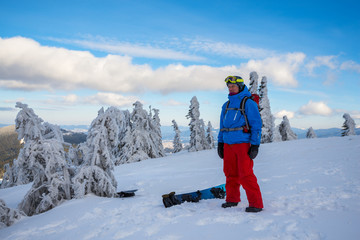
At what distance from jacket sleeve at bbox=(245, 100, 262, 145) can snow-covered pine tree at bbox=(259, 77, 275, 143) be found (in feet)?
104

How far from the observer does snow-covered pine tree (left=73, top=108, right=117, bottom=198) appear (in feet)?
23.3

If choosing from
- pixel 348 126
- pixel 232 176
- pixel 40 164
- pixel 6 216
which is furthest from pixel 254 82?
pixel 6 216

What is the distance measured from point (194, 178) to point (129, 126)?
21714 mm

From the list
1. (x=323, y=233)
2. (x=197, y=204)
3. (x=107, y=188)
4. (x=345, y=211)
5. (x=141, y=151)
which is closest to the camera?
(x=323, y=233)

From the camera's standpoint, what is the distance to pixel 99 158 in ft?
24.6

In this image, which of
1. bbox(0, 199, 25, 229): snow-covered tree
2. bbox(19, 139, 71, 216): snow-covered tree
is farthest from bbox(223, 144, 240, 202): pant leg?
bbox(0, 199, 25, 229): snow-covered tree

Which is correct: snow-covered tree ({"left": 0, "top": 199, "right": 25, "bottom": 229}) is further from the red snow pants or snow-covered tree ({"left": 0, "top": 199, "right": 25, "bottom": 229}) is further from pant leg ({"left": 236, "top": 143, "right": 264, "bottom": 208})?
pant leg ({"left": 236, "top": 143, "right": 264, "bottom": 208})

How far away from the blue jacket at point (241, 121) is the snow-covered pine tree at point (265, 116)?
31633 millimetres

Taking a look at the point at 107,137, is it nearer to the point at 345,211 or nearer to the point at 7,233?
the point at 7,233

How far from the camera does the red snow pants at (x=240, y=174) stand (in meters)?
4.50

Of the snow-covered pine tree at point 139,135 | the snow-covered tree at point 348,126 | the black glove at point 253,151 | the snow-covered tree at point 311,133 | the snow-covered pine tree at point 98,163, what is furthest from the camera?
the snow-covered tree at point 311,133

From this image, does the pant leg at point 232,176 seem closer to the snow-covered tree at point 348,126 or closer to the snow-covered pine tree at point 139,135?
the snow-covered pine tree at point 139,135

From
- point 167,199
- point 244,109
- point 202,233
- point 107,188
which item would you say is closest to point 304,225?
point 202,233

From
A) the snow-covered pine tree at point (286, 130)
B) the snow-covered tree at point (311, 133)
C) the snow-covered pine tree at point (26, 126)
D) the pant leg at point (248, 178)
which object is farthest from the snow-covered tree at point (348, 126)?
the snow-covered pine tree at point (26, 126)
